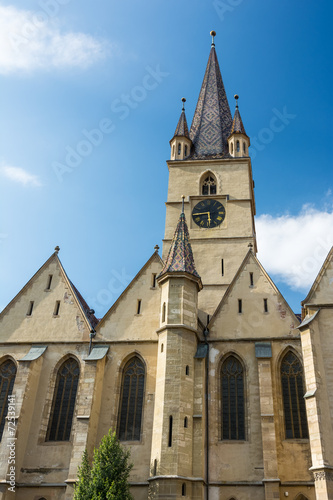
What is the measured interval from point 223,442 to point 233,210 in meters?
14.6

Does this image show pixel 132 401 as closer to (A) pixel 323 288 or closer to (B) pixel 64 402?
(B) pixel 64 402

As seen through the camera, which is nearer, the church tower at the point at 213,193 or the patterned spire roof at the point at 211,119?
the church tower at the point at 213,193

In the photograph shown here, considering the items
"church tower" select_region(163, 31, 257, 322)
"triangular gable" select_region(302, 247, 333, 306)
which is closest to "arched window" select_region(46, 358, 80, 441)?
"church tower" select_region(163, 31, 257, 322)

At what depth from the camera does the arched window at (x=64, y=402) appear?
73.1 ft

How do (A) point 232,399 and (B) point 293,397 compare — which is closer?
(B) point 293,397

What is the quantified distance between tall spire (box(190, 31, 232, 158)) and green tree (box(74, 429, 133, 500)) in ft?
71.0

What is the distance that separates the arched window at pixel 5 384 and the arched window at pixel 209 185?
52.5 ft

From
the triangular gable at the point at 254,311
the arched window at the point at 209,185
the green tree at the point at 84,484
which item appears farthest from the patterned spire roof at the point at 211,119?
the green tree at the point at 84,484

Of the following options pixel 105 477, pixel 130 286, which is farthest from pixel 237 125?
pixel 105 477

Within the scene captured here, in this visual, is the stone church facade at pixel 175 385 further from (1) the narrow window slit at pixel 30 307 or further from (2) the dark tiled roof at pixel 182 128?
(2) the dark tiled roof at pixel 182 128

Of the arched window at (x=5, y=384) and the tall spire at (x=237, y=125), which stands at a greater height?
the tall spire at (x=237, y=125)

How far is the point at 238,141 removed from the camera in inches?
1369

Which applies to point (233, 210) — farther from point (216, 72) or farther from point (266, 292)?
point (216, 72)

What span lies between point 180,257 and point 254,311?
4316mm
